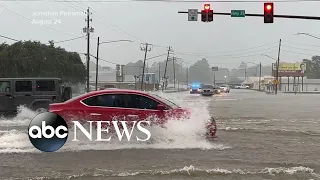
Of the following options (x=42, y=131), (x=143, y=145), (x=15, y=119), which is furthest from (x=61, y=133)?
(x=15, y=119)

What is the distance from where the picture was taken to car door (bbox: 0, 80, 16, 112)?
16422 millimetres

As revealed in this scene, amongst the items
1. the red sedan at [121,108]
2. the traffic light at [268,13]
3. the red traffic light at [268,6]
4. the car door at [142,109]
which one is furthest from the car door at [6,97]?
the red traffic light at [268,6]

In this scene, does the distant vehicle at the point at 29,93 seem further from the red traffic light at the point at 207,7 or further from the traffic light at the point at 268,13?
the traffic light at the point at 268,13

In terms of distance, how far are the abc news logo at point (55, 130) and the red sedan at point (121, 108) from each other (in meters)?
0.18

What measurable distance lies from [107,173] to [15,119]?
33.3 ft

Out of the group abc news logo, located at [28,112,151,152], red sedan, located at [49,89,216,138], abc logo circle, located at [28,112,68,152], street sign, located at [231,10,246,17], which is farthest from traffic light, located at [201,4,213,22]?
abc logo circle, located at [28,112,68,152]

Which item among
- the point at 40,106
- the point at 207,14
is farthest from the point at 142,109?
the point at 207,14

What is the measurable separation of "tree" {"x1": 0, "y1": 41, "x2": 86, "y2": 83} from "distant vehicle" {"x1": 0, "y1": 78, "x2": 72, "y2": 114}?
35.1 m

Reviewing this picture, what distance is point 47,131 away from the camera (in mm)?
7758

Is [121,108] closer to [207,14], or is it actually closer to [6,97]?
[6,97]

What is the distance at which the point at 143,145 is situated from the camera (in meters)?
9.96

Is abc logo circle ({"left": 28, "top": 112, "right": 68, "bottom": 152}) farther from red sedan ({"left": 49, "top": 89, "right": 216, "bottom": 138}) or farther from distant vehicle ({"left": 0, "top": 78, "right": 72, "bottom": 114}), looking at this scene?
distant vehicle ({"left": 0, "top": 78, "right": 72, "bottom": 114})

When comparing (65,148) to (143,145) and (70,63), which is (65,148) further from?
(70,63)

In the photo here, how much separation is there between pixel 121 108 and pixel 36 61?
44.1 meters
